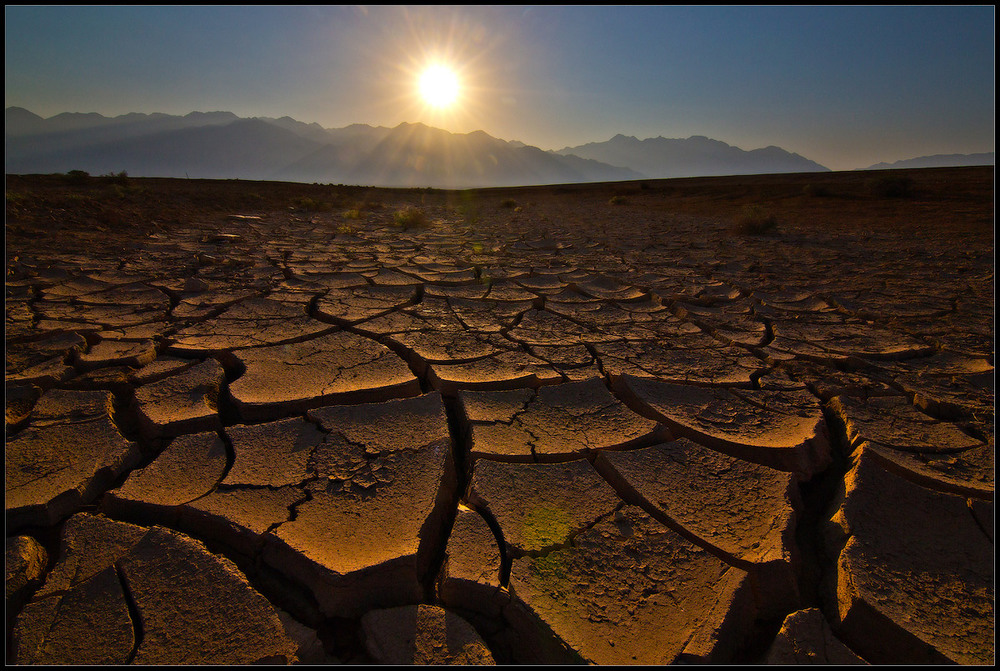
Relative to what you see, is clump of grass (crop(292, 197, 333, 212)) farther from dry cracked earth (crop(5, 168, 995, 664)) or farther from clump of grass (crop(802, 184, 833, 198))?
clump of grass (crop(802, 184, 833, 198))

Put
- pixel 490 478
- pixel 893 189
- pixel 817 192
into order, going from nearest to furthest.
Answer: pixel 490 478 → pixel 893 189 → pixel 817 192

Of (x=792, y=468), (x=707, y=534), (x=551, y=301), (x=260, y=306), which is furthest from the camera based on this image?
(x=551, y=301)

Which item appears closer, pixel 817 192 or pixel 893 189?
pixel 893 189

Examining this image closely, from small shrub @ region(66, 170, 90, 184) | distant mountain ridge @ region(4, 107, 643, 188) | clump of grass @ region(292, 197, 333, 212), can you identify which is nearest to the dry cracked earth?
clump of grass @ region(292, 197, 333, 212)

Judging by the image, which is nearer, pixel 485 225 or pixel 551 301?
pixel 551 301

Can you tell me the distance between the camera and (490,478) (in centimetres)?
109

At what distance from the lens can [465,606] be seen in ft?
2.73

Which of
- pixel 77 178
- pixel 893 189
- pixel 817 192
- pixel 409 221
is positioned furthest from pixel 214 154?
pixel 893 189

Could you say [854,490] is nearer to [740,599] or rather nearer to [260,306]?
[740,599]

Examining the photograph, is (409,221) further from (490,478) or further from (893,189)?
(893,189)

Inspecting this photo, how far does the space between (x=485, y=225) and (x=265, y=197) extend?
18.1ft

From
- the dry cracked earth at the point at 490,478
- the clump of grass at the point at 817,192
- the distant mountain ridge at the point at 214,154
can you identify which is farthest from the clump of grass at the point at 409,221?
the distant mountain ridge at the point at 214,154

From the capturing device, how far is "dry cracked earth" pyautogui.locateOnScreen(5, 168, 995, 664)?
2.55ft

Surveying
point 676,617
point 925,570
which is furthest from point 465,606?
point 925,570
